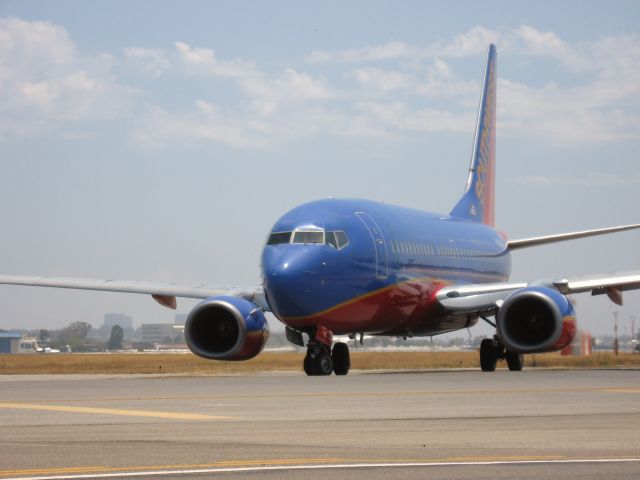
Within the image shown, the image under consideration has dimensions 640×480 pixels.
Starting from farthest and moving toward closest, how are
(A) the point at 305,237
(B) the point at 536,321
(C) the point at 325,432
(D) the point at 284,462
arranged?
(B) the point at 536,321, (A) the point at 305,237, (C) the point at 325,432, (D) the point at 284,462

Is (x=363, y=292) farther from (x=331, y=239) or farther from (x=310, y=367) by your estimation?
(x=310, y=367)

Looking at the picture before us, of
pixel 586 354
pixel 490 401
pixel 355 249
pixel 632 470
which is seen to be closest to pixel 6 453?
pixel 632 470

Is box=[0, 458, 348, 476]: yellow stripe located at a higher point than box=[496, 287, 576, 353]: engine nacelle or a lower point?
lower

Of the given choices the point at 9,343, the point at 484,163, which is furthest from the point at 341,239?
the point at 9,343

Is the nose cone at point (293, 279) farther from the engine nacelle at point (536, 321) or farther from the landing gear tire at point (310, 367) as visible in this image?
the engine nacelle at point (536, 321)

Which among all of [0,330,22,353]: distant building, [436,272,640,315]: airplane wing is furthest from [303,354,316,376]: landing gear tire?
[0,330,22,353]: distant building

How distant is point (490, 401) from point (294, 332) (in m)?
13.6

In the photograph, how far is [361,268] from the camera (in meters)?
29.3

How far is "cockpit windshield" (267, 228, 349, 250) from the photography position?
2811 centimetres

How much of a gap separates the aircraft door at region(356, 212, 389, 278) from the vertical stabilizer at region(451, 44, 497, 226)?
1181cm

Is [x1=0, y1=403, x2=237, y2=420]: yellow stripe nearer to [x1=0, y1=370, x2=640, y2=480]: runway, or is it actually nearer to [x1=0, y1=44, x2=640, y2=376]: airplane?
[x1=0, y1=370, x2=640, y2=480]: runway

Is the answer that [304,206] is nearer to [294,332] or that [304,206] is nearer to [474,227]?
[294,332]

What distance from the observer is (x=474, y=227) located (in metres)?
40.7

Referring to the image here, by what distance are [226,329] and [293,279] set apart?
4248 mm
